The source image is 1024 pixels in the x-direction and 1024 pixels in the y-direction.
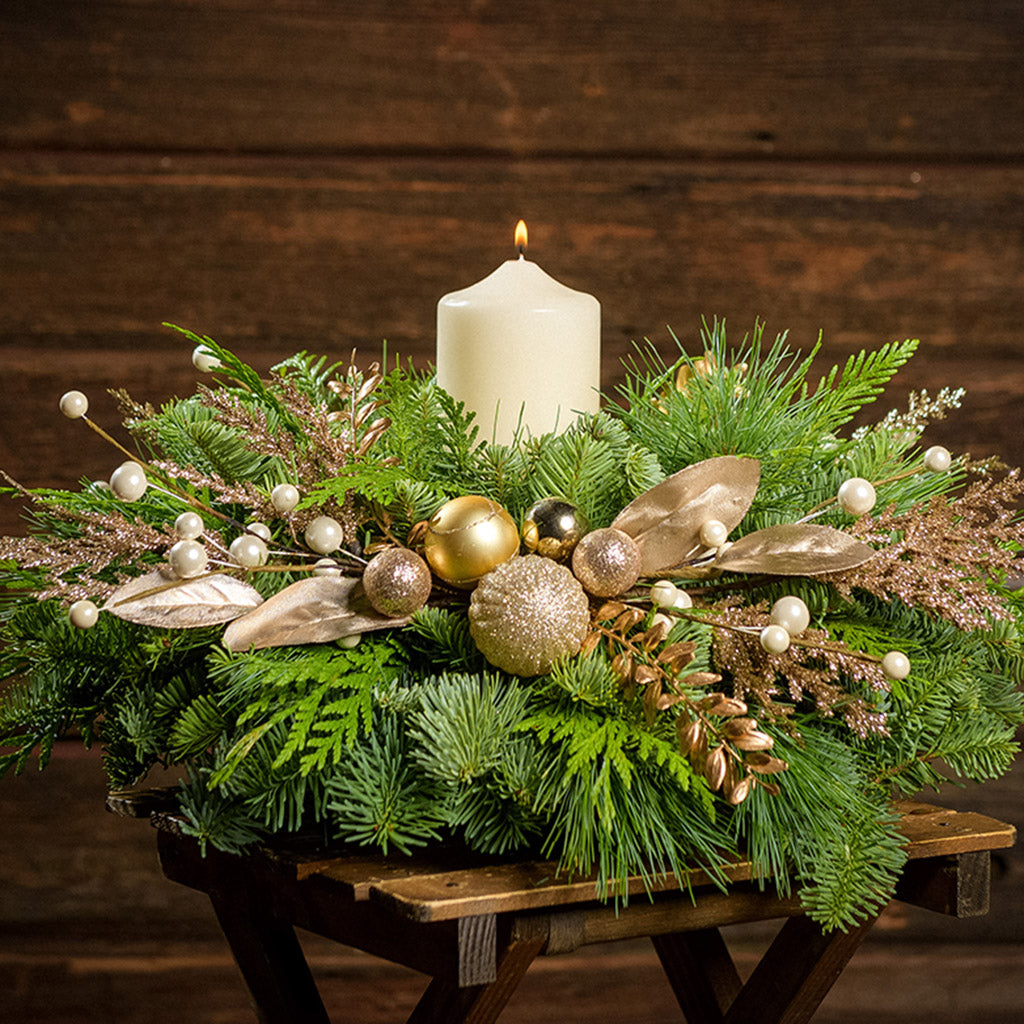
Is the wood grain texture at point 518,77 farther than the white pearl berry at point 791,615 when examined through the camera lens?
Yes

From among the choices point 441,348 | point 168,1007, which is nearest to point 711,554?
point 441,348

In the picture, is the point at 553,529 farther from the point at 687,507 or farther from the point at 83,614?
the point at 83,614

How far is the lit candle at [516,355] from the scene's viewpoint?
0.59 meters

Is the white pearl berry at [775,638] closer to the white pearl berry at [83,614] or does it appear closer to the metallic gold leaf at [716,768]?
the metallic gold leaf at [716,768]

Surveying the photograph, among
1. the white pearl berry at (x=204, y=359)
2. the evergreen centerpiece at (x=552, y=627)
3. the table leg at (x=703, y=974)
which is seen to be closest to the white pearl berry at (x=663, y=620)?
the evergreen centerpiece at (x=552, y=627)

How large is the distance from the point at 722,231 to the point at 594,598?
0.70m

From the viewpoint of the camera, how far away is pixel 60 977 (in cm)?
110

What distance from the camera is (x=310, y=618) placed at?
48 centimetres

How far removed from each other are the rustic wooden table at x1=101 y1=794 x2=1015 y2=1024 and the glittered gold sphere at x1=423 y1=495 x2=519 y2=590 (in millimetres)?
109

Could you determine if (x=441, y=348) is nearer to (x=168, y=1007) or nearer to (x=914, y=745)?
(x=914, y=745)

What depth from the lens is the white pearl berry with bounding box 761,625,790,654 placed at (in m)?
0.45

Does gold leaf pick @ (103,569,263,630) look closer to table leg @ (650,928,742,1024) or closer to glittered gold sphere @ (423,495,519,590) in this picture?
glittered gold sphere @ (423,495,519,590)

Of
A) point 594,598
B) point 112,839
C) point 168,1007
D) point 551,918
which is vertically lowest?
point 168,1007

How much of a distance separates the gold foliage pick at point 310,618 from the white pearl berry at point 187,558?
2 cm
